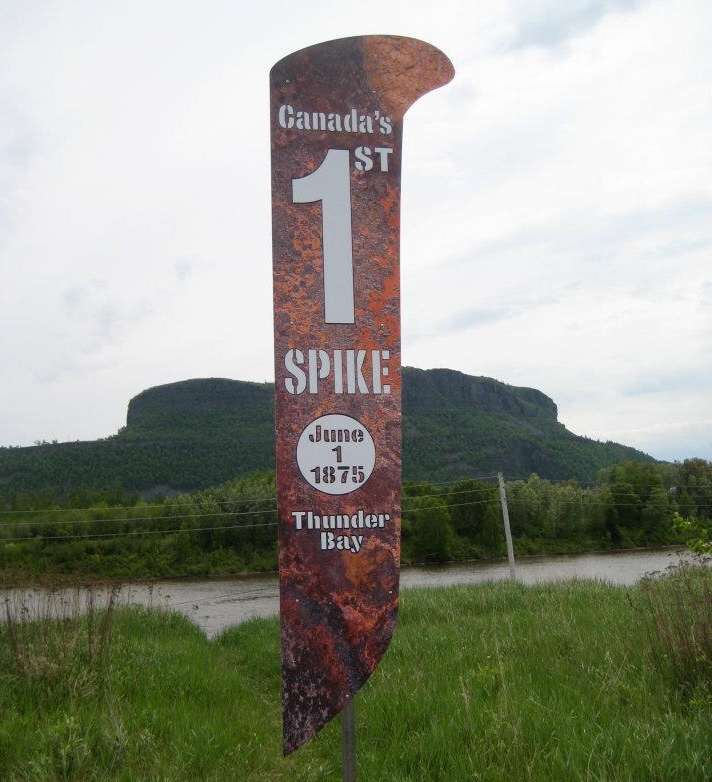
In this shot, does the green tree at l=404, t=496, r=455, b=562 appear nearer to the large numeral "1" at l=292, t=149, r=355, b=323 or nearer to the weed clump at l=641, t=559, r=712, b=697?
the weed clump at l=641, t=559, r=712, b=697

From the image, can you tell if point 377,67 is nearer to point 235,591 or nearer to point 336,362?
point 336,362

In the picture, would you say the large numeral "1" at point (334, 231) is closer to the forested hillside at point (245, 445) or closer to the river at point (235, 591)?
the river at point (235, 591)

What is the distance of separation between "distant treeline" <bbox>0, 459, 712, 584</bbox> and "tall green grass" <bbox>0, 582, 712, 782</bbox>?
88.5ft

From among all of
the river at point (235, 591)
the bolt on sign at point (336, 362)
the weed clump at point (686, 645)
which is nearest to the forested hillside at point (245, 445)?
the river at point (235, 591)

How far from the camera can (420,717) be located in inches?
183

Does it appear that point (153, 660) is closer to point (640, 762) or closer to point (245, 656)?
point (245, 656)

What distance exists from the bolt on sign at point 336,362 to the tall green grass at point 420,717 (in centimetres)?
103

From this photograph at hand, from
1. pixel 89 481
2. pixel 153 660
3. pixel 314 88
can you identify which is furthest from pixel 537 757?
pixel 89 481

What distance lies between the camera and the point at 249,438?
76.8m

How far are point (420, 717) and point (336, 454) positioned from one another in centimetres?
229

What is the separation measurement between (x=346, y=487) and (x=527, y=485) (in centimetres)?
3891

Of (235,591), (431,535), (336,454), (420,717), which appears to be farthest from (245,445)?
(336,454)

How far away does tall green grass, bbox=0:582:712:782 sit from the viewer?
3.66 meters

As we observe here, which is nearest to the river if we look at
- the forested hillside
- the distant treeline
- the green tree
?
the green tree
